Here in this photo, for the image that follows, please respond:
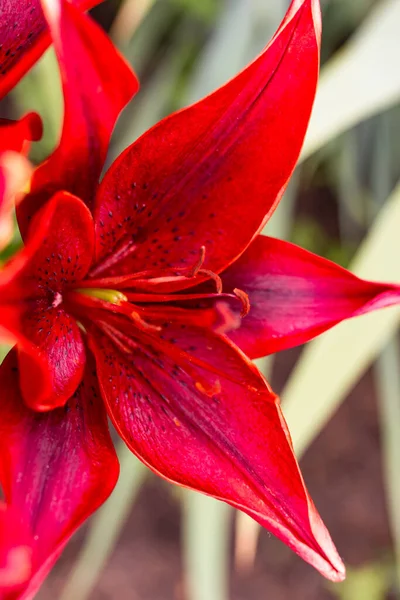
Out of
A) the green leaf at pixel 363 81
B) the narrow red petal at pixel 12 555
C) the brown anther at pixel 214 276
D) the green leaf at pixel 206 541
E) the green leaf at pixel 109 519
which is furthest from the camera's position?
the green leaf at pixel 109 519

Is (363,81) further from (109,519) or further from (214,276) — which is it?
(109,519)

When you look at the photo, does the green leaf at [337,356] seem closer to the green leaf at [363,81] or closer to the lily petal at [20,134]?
the green leaf at [363,81]

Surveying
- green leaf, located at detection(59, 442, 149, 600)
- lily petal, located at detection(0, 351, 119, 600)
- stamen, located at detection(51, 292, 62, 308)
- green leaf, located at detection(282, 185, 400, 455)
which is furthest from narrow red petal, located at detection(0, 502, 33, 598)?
green leaf, located at detection(59, 442, 149, 600)

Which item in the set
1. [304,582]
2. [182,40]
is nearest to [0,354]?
[182,40]

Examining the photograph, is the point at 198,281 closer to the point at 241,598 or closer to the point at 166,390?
the point at 166,390

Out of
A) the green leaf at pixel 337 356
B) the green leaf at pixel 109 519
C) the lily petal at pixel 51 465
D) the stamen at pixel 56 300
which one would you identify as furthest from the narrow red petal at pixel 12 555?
the green leaf at pixel 109 519

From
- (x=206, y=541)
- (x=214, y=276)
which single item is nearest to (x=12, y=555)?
(x=214, y=276)

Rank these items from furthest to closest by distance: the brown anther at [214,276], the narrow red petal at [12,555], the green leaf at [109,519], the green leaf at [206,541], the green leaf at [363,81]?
the green leaf at [109,519] < the green leaf at [206,541] < the green leaf at [363,81] < the brown anther at [214,276] < the narrow red petal at [12,555]

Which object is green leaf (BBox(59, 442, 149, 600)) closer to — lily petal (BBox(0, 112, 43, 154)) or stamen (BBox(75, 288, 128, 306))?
stamen (BBox(75, 288, 128, 306))
